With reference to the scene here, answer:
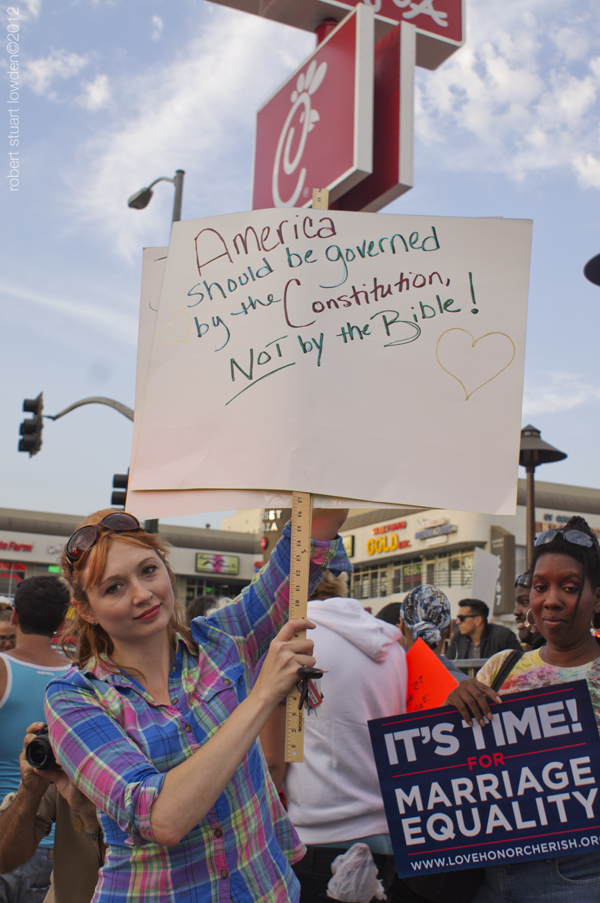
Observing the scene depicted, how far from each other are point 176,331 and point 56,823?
1432 mm

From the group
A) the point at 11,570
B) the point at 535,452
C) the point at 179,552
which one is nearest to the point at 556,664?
the point at 535,452

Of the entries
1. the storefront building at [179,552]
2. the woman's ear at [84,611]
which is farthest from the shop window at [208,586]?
the woman's ear at [84,611]

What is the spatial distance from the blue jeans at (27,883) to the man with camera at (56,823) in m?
0.57

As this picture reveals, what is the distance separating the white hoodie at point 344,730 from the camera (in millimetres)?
2787

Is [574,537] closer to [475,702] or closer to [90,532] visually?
[475,702]

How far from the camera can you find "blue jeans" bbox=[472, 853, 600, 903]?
206 centimetres

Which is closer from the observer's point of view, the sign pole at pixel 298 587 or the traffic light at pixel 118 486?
the sign pole at pixel 298 587

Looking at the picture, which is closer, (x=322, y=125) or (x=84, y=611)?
(x=84, y=611)

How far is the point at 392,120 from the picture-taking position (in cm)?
379

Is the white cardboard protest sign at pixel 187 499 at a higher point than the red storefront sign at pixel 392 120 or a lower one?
lower

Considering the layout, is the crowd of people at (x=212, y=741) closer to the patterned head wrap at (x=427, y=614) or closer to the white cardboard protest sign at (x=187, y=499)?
the white cardboard protest sign at (x=187, y=499)

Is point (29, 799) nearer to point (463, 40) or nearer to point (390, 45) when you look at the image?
point (390, 45)

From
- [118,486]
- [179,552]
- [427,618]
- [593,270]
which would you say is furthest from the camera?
[179,552]

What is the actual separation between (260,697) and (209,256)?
1.18m
